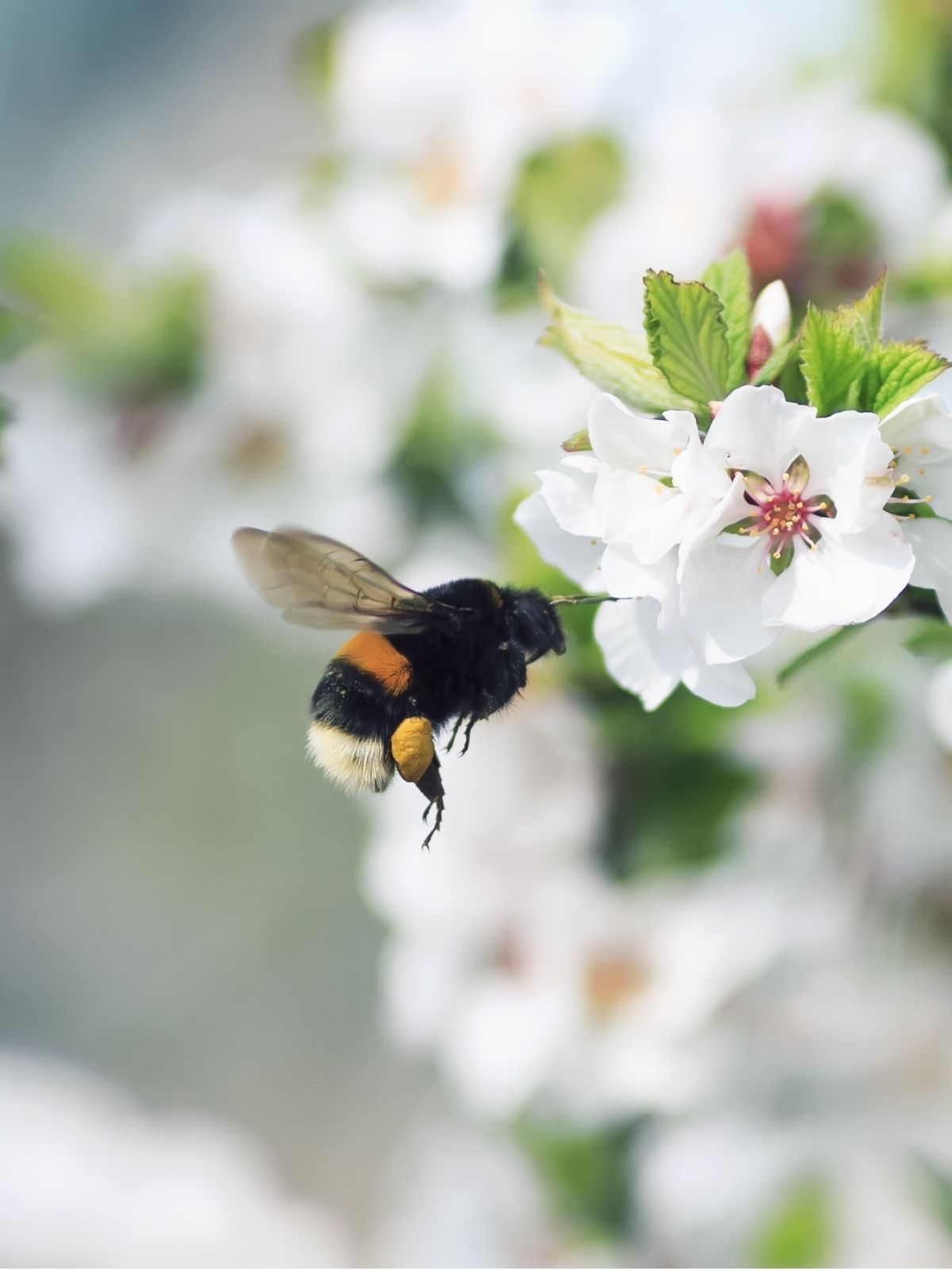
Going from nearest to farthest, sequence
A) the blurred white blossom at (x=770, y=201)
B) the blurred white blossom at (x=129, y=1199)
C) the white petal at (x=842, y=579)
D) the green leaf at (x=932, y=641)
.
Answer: the white petal at (x=842, y=579)
the green leaf at (x=932, y=641)
the blurred white blossom at (x=770, y=201)
the blurred white blossom at (x=129, y=1199)

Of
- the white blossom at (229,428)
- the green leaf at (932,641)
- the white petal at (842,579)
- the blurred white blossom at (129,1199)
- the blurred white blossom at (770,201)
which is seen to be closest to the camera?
the white petal at (842,579)

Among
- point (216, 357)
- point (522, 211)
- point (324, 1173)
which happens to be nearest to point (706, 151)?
point (522, 211)

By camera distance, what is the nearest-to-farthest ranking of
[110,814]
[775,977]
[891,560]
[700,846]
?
[891,560] → [700,846] → [775,977] → [110,814]

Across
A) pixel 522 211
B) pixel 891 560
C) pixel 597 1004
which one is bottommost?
pixel 597 1004

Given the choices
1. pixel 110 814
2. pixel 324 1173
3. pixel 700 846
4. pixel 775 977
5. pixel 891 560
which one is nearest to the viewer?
pixel 891 560

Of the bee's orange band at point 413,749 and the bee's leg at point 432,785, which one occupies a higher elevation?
the bee's orange band at point 413,749

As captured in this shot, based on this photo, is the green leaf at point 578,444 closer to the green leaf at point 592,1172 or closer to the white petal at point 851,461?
the white petal at point 851,461

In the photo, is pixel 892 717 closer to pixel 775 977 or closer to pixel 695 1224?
pixel 775 977

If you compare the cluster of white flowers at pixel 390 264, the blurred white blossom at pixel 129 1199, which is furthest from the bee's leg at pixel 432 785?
the blurred white blossom at pixel 129 1199
